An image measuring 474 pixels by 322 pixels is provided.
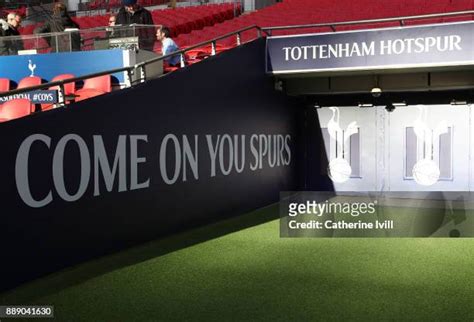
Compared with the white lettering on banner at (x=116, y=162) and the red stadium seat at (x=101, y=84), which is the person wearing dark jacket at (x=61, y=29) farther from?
the white lettering on banner at (x=116, y=162)

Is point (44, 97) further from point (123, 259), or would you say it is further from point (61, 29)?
point (61, 29)

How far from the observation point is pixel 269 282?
5027 millimetres

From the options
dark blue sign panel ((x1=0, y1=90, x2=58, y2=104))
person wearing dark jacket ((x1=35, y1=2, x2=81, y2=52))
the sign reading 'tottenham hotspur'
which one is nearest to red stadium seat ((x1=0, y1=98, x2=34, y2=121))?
dark blue sign panel ((x1=0, y1=90, x2=58, y2=104))

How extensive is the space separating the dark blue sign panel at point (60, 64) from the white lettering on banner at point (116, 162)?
160 cm

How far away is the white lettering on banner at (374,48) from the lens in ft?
28.8

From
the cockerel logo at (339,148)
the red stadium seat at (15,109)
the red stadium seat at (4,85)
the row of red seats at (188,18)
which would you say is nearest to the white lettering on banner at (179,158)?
the red stadium seat at (15,109)

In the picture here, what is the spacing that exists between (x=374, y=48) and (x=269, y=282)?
5.54 metres

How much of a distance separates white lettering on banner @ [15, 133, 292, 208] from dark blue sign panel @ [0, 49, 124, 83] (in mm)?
1604

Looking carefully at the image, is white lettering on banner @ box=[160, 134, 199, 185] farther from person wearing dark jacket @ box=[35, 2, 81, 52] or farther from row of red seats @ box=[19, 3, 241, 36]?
row of red seats @ box=[19, 3, 241, 36]

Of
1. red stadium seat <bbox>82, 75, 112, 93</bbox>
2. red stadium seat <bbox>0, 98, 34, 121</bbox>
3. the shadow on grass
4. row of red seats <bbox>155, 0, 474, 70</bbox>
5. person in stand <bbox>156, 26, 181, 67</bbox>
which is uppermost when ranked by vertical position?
row of red seats <bbox>155, 0, 474, 70</bbox>

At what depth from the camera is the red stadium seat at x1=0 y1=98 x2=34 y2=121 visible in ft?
21.6

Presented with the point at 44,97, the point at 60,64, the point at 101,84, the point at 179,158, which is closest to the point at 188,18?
the point at 60,64

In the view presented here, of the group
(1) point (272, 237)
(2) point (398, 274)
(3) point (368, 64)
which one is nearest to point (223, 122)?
(1) point (272, 237)

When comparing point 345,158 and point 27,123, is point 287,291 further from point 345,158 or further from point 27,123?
point 345,158
